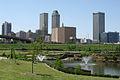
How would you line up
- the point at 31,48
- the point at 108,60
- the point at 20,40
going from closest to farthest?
the point at 31,48 → the point at 108,60 → the point at 20,40

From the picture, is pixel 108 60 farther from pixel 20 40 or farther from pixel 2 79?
pixel 20 40

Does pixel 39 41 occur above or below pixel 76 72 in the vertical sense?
above

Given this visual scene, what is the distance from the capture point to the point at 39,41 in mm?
28312

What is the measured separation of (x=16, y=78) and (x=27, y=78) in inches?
40.3

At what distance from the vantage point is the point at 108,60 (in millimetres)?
65062

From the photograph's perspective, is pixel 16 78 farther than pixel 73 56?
No

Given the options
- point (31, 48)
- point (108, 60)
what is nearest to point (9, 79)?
point (31, 48)

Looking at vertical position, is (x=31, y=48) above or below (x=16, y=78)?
above

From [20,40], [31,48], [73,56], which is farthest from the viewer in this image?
[20,40]

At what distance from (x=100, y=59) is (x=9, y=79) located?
50.3 m

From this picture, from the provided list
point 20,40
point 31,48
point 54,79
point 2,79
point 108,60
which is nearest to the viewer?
point 2,79

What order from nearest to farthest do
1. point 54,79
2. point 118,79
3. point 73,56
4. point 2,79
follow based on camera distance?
1. point 2,79
2. point 54,79
3. point 118,79
4. point 73,56

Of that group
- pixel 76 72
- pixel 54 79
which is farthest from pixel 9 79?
pixel 76 72

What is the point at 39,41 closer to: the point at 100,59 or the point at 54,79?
the point at 54,79
